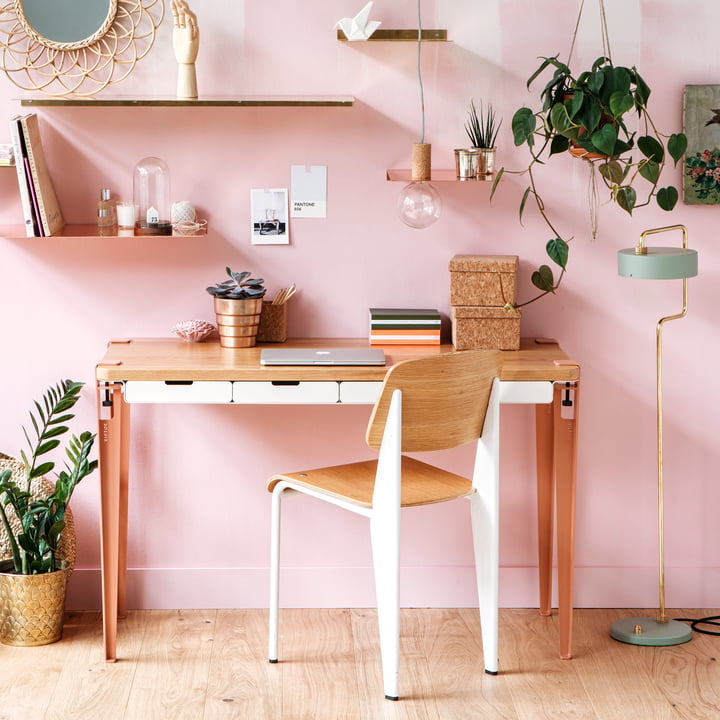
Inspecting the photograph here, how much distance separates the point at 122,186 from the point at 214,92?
405 mm

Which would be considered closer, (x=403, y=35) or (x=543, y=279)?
(x=403, y=35)

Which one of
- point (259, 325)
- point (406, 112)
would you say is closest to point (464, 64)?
point (406, 112)

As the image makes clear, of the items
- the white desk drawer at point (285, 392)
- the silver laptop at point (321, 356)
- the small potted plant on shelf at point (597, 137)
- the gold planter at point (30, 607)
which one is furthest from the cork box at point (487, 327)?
the gold planter at point (30, 607)

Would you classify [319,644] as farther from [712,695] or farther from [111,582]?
[712,695]

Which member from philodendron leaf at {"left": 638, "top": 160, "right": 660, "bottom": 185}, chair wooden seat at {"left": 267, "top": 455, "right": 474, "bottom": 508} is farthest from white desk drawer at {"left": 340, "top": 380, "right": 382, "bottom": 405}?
philodendron leaf at {"left": 638, "top": 160, "right": 660, "bottom": 185}

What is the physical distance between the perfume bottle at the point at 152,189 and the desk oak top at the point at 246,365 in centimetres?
39

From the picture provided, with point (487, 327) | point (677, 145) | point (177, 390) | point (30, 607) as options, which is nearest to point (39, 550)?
point (30, 607)

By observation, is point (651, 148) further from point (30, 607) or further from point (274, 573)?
point (30, 607)

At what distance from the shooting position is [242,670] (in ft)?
10.2

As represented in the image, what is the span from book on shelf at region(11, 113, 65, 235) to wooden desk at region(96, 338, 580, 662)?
443 mm

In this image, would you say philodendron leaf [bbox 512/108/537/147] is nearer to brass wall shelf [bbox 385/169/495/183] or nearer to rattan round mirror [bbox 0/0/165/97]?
brass wall shelf [bbox 385/169/495/183]

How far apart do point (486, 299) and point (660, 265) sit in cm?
51

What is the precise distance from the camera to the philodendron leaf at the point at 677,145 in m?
3.20

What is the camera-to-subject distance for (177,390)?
120 inches
